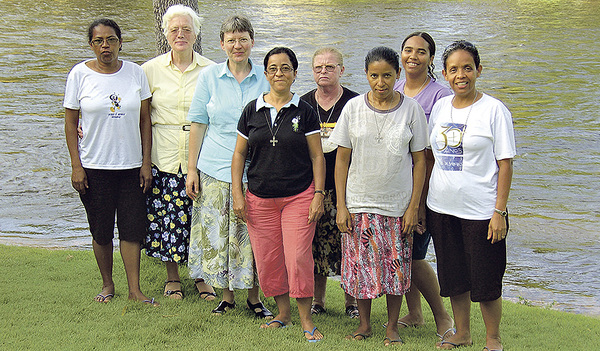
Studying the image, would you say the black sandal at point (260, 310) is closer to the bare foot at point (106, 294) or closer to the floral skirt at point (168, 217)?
the floral skirt at point (168, 217)

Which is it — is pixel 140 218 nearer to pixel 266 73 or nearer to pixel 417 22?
pixel 266 73

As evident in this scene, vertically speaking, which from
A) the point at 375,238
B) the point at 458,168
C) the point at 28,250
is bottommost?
the point at 28,250

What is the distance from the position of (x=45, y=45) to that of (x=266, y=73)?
58.5ft

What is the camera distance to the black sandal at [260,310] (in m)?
4.67

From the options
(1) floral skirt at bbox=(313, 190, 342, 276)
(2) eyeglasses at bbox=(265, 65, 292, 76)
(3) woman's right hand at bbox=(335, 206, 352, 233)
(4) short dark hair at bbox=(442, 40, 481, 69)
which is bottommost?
(1) floral skirt at bbox=(313, 190, 342, 276)

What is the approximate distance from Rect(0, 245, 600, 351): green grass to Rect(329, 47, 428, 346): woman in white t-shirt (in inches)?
18.7

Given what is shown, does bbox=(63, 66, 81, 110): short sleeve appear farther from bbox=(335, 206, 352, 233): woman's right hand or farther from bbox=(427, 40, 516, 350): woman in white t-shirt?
bbox=(427, 40, 516, 350): woman in white t-shirt

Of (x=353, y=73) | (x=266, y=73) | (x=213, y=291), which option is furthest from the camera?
(x=353, y=73)

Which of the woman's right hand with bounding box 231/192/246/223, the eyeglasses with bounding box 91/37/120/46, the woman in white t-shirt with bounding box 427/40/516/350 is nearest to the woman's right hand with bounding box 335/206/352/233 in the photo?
the woman in white t-shirt with bounding box 427/40/516/350

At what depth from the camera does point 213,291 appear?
5105mm

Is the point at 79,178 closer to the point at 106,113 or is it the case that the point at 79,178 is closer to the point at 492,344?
the point at 106,113

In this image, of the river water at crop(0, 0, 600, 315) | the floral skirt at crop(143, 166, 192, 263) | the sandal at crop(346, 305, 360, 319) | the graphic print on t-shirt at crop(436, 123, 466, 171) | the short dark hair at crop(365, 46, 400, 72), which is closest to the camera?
the graphic print on t-shirt at crop(436, 123, 466, 171)

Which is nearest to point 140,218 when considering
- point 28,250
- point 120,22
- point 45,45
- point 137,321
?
point 137,321

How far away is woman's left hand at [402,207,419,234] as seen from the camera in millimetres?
4102
